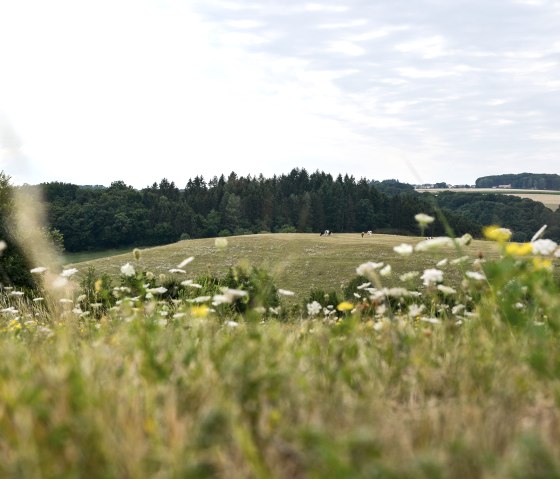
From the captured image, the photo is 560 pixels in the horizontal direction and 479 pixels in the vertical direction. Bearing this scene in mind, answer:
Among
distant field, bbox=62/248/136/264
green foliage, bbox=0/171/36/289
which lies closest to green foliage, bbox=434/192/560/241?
distant field, bbox=62/248/136/264

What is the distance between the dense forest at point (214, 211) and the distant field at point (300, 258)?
39.8 m

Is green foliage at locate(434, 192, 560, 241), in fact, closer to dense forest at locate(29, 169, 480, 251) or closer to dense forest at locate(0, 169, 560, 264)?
dense forest at locate(0, 169, 560, 264)

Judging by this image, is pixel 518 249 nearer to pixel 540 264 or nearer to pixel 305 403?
pixel 540 264

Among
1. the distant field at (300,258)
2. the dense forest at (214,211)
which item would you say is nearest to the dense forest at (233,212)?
the dense forest at (214,211)

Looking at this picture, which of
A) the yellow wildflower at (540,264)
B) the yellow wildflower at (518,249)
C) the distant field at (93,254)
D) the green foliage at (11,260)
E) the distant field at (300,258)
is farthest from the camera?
the distant field at (93,254)

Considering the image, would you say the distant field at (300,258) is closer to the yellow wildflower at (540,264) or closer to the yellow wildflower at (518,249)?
the yellow wildflower at (540,264)

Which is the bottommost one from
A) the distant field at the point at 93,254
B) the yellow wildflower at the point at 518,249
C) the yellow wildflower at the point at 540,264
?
the distant field at the point at 93,254

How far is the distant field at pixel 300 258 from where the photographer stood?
51.8 meters

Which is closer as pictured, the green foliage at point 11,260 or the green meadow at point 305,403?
the green meadow at point 305,403

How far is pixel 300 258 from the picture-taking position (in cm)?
5772

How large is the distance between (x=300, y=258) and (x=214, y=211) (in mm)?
72290

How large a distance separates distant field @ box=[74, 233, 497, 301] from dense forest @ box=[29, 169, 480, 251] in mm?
39808

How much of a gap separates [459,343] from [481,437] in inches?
63.7

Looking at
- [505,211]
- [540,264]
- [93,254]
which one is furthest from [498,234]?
[505,211]
